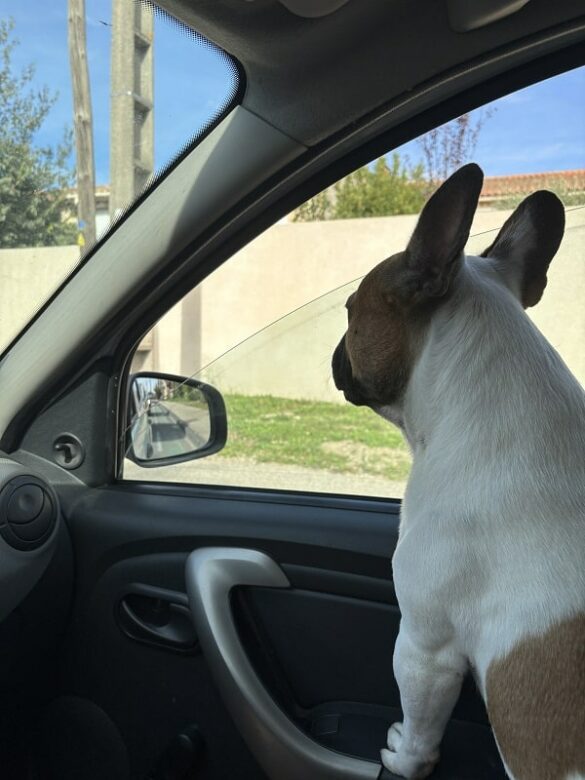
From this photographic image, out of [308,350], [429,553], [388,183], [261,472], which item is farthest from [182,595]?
[388,183]

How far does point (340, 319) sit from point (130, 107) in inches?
37.8

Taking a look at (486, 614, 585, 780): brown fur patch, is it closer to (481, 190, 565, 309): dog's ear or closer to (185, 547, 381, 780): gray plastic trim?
(185, 547, 381, 780): gray plastic trim

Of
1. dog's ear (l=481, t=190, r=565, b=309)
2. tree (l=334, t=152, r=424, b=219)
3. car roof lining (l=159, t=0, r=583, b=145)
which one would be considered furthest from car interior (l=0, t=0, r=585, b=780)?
dog's ear (l=481, t=190, r=565, b=309)

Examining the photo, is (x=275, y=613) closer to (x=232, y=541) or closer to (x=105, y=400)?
(x=232, y=541)

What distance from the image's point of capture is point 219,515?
247 centimetres

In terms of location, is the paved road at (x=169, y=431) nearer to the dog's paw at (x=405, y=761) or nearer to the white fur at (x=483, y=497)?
the white fur at (x=483, y=497)

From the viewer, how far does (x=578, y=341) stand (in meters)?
2.24

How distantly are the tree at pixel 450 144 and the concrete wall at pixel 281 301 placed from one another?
198 mm

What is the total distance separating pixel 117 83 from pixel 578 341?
5.32ft

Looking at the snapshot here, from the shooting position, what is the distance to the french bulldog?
148 centimetres

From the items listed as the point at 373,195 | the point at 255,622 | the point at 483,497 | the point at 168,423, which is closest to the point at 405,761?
the point at 255,622

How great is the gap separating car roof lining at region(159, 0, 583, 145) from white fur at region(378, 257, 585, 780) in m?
0.60

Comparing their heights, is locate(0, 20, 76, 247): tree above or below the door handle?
above

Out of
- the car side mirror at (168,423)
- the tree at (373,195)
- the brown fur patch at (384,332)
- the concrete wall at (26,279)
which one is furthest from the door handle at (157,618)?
the tree at (373,195)
